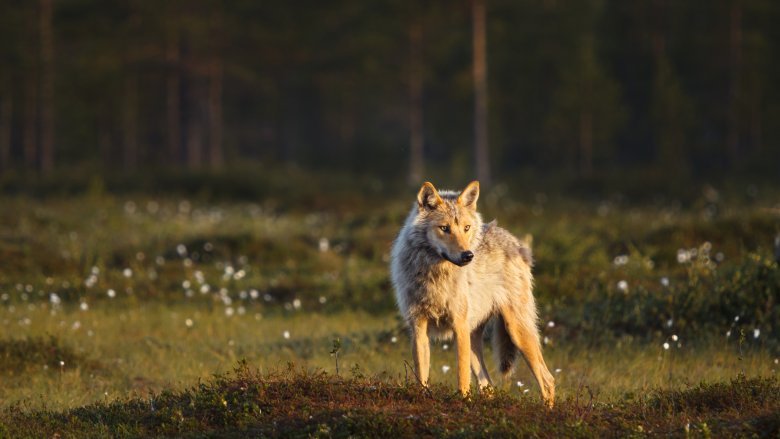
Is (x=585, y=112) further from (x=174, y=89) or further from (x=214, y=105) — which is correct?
(x=174, y=89)

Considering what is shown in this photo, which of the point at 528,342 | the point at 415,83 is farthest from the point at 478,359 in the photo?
the point at 415,83

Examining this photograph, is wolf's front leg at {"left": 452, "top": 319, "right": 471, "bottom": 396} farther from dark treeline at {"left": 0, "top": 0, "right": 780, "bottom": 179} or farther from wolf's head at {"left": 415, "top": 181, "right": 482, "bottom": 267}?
dark treeline at {"left": 0, "top": 0, "right": 780, "bottom": 179}

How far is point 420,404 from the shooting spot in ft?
24.1

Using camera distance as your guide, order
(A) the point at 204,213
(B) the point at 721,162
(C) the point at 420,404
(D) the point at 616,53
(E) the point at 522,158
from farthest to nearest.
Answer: (E) the point at 522,158, (D) the point at 616,53, (B) the point at 721,162, (A) the point at 204,213, (C) the point at 420,404

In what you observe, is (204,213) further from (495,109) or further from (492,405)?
(495,109)

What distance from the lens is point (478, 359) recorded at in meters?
9.34

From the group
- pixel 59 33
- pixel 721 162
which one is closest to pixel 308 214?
pixel 59 33

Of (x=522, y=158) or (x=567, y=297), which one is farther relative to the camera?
(x=522, y=158)

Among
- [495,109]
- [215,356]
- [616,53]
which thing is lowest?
[215,356]

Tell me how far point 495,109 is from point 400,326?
42.4m

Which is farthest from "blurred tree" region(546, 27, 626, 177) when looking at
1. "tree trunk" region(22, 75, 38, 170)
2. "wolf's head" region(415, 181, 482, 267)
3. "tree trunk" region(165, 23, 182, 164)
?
"wolf's head" region(415, 181, 482, 267)

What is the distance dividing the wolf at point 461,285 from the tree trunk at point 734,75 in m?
41.4

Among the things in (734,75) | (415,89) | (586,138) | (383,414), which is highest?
(734,75)

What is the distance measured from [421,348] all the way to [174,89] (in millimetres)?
49558
